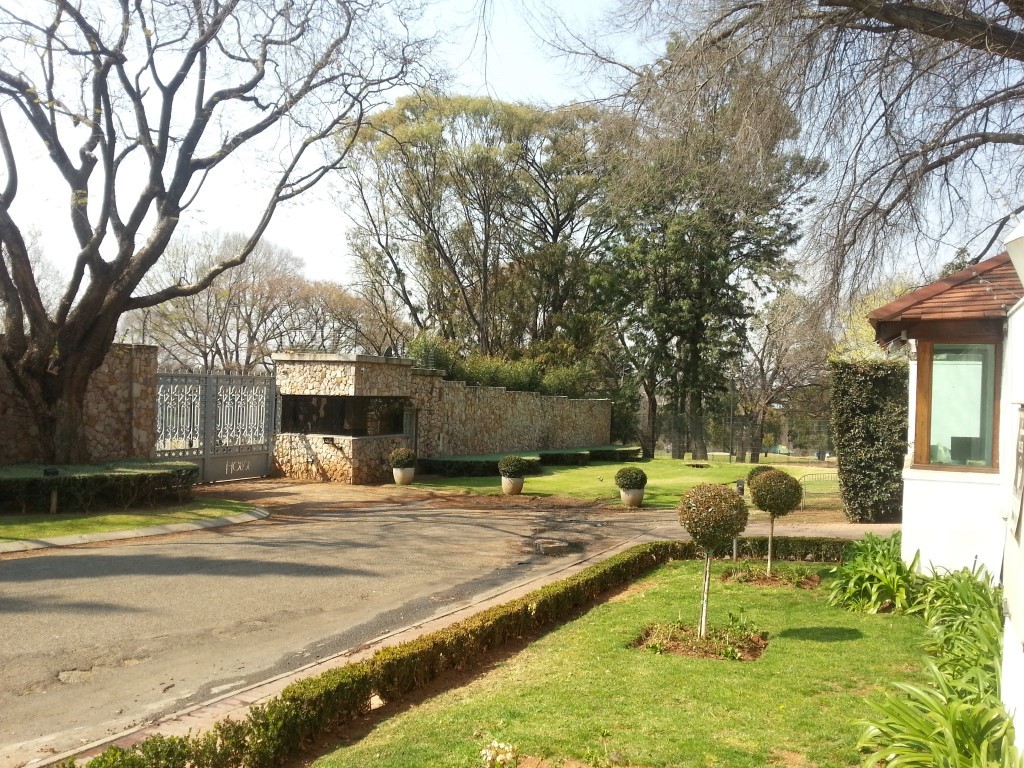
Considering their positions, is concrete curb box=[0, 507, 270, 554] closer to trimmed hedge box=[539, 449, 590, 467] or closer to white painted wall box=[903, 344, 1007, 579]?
white painted wall box=[903, 344, 1007, 579]

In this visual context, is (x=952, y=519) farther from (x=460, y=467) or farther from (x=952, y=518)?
(x=460, y=467)

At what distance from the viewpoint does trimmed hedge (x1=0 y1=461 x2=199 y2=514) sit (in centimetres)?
1316

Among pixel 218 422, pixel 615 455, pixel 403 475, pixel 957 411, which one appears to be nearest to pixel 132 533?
pixel 218 422

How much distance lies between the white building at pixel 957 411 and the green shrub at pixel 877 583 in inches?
10.4

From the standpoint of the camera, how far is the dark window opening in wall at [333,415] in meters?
22.1

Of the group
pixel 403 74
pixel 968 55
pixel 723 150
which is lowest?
pixel 723 150

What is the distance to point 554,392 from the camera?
3584cm

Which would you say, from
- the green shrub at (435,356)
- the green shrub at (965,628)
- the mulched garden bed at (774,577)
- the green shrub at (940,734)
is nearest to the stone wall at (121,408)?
the green shrub at (435,356)

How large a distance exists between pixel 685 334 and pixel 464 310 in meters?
10.7

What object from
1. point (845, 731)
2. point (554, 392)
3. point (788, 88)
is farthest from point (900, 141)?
point (554, 392)

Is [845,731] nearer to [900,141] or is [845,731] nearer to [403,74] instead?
[900,141]

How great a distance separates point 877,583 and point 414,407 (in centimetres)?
1755

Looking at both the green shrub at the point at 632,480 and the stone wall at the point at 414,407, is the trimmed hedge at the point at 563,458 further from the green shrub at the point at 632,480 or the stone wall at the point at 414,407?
the green shrub at the point at 632,480

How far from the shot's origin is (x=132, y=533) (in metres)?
12.6
